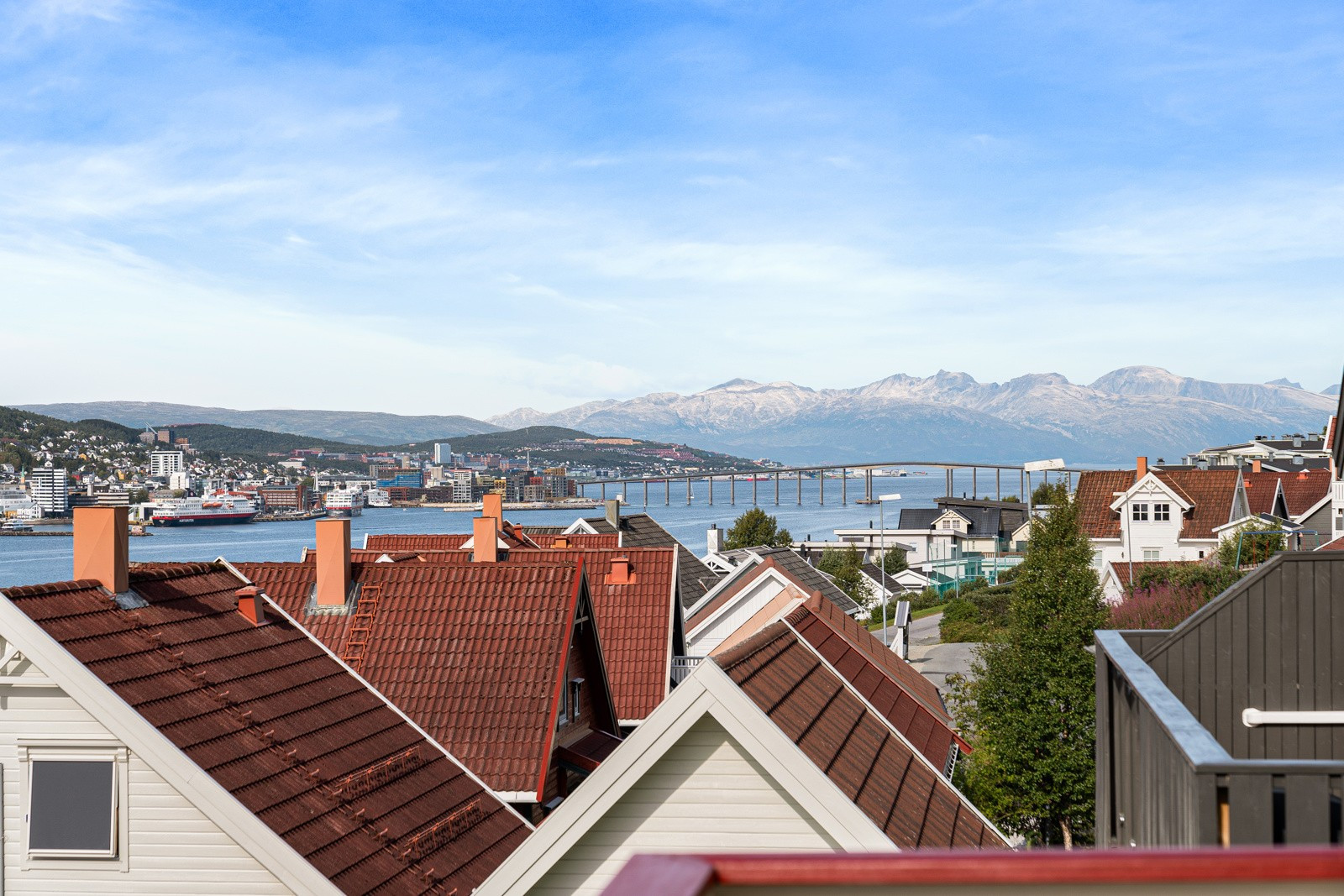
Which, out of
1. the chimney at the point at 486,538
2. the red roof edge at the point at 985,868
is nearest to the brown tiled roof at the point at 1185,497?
the chimney at the point at 486,538

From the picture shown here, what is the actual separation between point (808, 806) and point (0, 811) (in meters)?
6.64

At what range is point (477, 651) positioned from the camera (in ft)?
48.8

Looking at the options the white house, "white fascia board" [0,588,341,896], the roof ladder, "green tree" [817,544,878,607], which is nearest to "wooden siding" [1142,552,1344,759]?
"white fascia board" [0,588,341,896]

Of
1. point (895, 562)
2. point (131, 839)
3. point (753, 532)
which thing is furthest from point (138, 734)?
point (895, 562)

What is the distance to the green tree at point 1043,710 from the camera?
21078 mm

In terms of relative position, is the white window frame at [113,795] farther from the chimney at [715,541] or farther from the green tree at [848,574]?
the chimney at [715,541]

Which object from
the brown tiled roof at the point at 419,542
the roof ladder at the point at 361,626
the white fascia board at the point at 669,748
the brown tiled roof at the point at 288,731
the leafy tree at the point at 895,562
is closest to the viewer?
the white fascia board at the point at 669,748

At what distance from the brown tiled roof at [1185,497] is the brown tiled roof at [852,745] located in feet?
142

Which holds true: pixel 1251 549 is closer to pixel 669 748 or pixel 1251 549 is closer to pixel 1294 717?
pixel 1294 717

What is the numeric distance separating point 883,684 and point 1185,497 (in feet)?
138

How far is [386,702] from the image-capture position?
1287cm

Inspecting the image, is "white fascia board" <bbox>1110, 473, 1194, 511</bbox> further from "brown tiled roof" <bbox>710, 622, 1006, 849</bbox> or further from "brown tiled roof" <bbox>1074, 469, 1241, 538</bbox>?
"brown tiled roof" <bbox>710, 622, 1006, 849</bbox>

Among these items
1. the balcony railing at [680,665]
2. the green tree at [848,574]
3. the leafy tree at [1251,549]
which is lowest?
the green tree at [848,574]

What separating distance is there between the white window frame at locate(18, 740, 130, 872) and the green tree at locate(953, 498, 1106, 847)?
15911 millimetres
